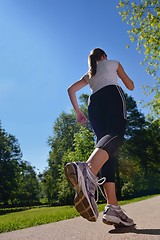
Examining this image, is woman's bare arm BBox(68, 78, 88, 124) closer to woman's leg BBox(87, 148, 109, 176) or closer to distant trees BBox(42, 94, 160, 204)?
woman's leg BBox(87, 148, 109, 176)

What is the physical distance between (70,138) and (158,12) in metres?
31.5

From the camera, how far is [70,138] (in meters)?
44.7

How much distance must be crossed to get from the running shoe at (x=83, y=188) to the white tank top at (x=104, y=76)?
927mm

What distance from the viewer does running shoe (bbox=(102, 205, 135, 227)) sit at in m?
→ 2.64

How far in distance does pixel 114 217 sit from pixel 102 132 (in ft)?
2.51

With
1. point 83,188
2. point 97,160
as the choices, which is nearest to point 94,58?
point 97,160

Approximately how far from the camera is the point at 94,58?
10.3 ft

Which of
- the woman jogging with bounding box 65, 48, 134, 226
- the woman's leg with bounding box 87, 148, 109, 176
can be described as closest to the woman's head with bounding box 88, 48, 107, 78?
the woman jogging with bounding box 65, 48, 134, 226

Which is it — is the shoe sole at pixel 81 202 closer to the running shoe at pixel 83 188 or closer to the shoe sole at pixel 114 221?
the running shoe at pixel 83 188

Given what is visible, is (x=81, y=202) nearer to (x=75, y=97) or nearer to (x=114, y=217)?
(x=114, y=217)

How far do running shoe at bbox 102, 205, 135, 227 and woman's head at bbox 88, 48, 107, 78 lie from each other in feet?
4.32

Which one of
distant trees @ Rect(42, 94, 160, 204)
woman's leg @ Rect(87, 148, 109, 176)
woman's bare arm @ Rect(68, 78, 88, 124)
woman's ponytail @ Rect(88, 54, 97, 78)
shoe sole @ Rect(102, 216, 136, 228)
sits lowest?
shoe sole @ Rect(102, 216, 136, 228)

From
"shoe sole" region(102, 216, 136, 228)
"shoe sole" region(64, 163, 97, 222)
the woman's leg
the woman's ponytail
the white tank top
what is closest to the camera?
"shoe sole" region(64, 163, 97, 222)

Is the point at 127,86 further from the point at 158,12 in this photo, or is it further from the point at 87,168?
the point at 158,12
